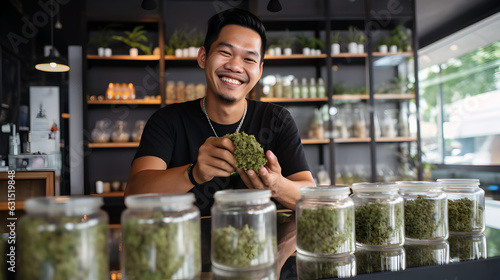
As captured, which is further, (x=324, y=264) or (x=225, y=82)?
(x=225, y=82)

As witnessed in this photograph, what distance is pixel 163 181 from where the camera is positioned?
4.31 ft

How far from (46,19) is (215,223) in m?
5.24

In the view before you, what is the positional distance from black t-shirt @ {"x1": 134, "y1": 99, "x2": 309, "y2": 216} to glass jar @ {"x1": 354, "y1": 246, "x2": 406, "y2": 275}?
828 millimetres

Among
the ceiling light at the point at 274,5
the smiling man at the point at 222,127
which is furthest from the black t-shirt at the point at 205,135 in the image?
the ceiling light at the point at 274,5

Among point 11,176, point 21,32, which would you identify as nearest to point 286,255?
point 11,176

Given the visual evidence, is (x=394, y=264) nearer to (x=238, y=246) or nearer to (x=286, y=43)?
(x=238, y=246)

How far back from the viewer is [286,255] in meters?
0.90

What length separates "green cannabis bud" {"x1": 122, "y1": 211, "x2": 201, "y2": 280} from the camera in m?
0.64

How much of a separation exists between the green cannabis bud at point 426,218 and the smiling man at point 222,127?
0.43 metres

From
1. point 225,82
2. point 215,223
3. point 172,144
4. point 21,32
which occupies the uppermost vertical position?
point 21,32

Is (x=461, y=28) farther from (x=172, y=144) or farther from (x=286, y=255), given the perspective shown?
(x=286, y=255)

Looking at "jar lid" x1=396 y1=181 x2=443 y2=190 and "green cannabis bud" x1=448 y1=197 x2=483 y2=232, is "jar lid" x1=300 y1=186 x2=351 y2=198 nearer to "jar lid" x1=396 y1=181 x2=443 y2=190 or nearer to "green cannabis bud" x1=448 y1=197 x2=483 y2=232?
"jar lid" x1=396 y1=181 x2=443 y2=190

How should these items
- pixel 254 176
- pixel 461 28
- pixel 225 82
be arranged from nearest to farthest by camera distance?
1. pixel 254 176
2. pixel 225 82
3. pixel 461 28

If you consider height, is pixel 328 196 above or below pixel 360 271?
above
